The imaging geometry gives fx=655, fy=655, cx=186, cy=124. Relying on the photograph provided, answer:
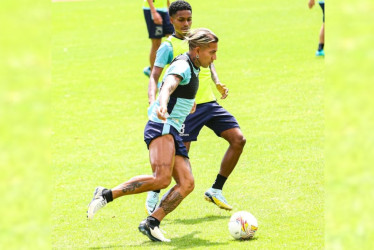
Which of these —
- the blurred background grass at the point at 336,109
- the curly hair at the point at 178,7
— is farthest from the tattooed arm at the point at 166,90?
the blurred background grass at the point at 336,109

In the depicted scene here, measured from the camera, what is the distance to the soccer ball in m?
5.87

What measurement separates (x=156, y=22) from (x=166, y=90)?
8043mm

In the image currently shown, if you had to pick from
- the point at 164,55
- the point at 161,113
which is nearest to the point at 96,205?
the point at 161,113

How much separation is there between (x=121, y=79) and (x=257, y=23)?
6.71m

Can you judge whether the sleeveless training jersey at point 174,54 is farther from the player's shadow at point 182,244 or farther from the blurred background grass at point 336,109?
the blurred background grass at point 336,109

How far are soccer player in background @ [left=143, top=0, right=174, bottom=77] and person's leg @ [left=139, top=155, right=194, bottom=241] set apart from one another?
25.5 feet

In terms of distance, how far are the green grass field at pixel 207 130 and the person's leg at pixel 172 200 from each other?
0.13m

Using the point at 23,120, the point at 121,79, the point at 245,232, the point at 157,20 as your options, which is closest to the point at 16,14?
the point at 23,120

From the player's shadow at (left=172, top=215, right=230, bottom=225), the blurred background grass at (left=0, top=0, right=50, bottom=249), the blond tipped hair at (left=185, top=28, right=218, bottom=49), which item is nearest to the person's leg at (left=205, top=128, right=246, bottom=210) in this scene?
the player's shadow at (left=172, top=215, right=230, bottom=225)

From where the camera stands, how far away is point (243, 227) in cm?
586

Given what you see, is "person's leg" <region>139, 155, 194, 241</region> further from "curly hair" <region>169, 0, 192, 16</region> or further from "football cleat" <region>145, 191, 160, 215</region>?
"curly hair" <region>169, 0, 192, 16</region>

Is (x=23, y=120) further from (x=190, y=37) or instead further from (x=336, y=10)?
(x=190, y=37)

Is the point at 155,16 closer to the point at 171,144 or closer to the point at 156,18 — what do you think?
the point at 156,18

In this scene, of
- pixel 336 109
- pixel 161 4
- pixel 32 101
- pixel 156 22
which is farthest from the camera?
pixel 161 4
